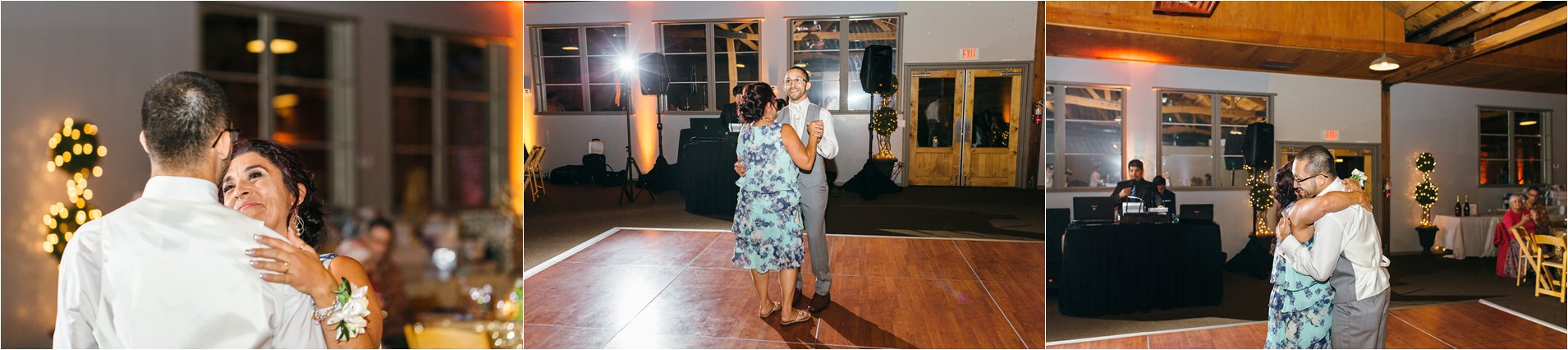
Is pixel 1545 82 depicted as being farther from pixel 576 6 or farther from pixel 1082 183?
pixel 576 6

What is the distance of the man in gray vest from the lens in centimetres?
221

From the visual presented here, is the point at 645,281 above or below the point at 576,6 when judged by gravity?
below

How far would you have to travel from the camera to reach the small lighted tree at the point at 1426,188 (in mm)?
2383

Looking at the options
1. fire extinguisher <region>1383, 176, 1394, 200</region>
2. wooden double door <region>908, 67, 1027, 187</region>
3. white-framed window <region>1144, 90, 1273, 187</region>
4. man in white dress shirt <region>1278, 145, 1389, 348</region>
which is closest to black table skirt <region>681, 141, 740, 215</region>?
wooden double door <region>908, 67, 1027, 187</region>

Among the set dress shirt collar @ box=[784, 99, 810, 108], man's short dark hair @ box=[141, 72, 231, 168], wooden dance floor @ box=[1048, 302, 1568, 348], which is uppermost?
dress shirt collar @ box=[784, 99, 810, 108]

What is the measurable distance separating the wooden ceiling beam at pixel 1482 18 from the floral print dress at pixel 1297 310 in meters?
1.16

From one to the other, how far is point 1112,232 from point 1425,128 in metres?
1.44

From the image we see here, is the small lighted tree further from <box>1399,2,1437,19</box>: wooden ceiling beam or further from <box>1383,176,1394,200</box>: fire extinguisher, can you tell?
<box>1399,2,1437,19</box>: wooden ceiling beam

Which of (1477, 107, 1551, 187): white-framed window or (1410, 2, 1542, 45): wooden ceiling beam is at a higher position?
(1410, 2, 1542, 45): wooden ceiling beam

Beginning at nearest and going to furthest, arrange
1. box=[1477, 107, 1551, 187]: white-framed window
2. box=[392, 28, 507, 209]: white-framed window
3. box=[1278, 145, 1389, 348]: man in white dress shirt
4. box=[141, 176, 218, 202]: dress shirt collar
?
box=[141, 176, 218, 202]: dress shirt collar < box=[1278, 145, 1389, 348]: man in white dress shirt < box=[392, 28, 507, 209]: white-framed window < box=[1477, 107, 1551, 187]: white-framed window

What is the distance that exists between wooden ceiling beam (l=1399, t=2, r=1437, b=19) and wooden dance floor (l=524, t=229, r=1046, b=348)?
177 cm

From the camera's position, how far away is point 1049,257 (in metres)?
2.38

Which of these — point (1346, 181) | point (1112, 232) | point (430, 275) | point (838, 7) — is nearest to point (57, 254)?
point (430, 275)

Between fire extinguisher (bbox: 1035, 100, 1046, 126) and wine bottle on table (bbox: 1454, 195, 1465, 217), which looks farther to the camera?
wine bottle on table (bbox: 1454, 195, 1465, 217)
